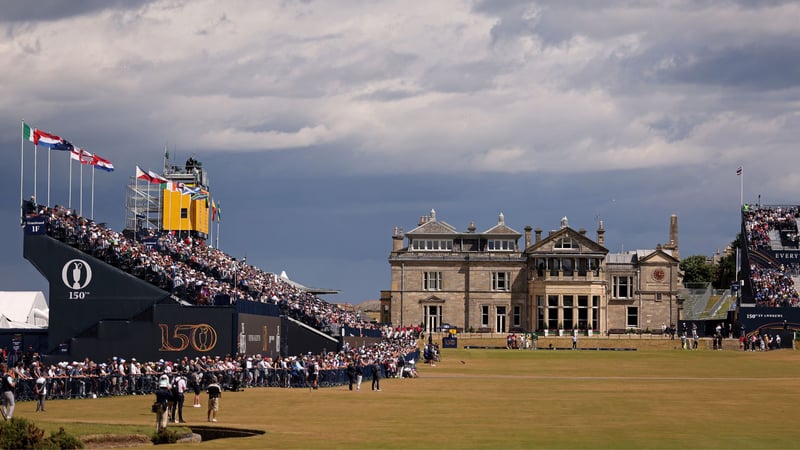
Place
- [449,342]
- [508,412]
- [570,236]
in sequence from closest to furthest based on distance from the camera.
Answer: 1. [508,412]
2. [449,342]
3. [570,236]

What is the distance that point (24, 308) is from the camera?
82.5m

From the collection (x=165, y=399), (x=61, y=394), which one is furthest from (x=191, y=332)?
(x=165, y=399)

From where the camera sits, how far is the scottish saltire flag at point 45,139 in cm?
6300

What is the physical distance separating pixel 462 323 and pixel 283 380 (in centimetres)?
7617

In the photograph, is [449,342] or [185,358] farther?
[449,342]

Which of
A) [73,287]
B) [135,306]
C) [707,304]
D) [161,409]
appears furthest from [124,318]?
[707,304]

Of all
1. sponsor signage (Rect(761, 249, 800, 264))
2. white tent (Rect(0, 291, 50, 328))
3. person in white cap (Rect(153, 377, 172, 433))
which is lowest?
person in white cap (Rect(153, 377, 172, 433))

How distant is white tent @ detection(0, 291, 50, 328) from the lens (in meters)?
80.8

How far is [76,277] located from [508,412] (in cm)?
2741

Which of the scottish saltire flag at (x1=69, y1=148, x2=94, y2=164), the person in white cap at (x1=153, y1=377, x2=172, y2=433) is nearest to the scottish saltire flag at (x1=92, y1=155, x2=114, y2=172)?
the scottish saltire flag at (x1=69, y1=148, x2=94, y2=164)

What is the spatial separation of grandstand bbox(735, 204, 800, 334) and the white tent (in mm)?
58287

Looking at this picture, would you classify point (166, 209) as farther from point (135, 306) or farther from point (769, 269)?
point (769, 269)

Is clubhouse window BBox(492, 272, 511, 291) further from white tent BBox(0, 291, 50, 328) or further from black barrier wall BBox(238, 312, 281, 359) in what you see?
black barrier wall BBox(238, 312, 281, 359)

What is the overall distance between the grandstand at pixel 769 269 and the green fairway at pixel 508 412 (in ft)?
117
